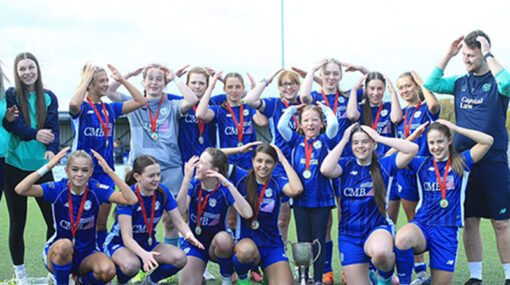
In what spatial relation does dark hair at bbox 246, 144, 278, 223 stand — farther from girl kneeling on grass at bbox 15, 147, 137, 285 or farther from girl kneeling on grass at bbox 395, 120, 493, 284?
girl kneeling on grass at bbox 395, 120, 493, 284

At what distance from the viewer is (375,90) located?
16.6 feet

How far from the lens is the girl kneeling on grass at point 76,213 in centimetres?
383

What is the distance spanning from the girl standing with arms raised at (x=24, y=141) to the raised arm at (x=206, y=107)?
1.37 meters

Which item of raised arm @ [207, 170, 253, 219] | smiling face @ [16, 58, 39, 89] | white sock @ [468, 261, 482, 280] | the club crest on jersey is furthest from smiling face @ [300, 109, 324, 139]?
smiling face @ [16, 58, 39, 89]

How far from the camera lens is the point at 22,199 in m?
4.46

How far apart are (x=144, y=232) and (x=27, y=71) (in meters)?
1.72

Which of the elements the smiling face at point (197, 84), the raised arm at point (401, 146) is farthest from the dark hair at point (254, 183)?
the smiling face at point (197, 84)

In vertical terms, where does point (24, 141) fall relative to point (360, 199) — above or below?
above

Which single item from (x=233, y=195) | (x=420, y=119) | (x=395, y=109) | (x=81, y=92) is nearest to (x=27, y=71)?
(x=81, y=92)

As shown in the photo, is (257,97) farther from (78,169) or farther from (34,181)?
(34,181)

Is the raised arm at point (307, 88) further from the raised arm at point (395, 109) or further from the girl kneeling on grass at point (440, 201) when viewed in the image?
the girl kneeling on grass at point (440, 201)

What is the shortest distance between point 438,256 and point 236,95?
2449 millimetres

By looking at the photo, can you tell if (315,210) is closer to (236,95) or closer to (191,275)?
(191,275)

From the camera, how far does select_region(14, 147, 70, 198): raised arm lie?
3.89m
